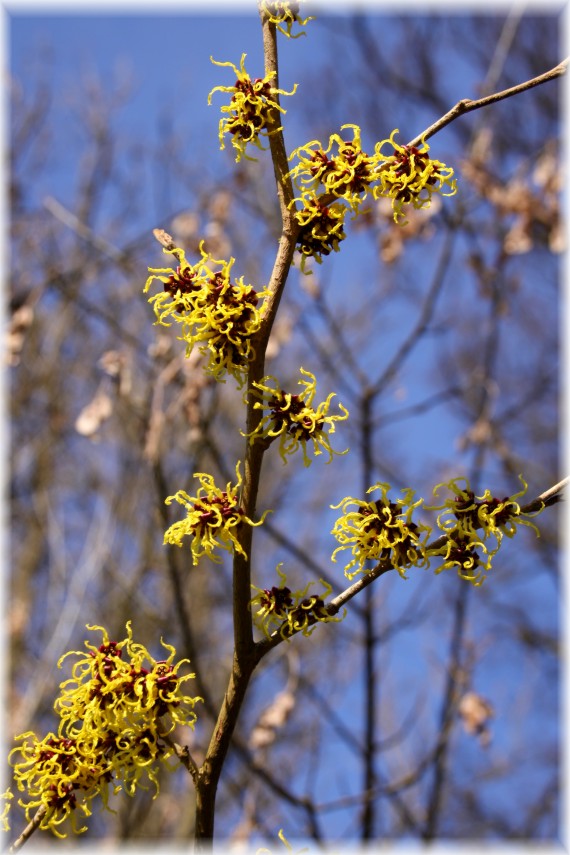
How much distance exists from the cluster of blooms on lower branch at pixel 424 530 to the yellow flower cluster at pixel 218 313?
0.26m

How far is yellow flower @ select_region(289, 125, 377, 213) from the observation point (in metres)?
1.22

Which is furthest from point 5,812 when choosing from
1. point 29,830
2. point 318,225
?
point 318,225

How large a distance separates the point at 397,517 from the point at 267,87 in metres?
0.64

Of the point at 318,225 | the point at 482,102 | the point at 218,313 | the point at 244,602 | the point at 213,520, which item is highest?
the point at 482,102

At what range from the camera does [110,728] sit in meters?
1.19

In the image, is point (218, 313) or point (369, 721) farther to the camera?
point (369, 721)

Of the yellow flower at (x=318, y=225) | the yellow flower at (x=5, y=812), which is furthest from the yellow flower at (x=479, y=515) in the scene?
the yellow flower at (x=5, y=812)

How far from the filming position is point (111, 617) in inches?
241

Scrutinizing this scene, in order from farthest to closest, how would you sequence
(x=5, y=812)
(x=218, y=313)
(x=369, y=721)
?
(x=369, y=721) < (x=5, y=812) < (x=218, y=313)

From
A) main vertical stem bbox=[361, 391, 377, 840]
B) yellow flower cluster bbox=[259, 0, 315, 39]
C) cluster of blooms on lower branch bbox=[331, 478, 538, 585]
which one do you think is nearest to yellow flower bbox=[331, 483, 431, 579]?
cluster of blooms on lower branch bbox=[331, 478, 538, 585]

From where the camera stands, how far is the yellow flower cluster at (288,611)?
1193 mm

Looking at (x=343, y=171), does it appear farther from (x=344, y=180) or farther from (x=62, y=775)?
(x=62, y=775)

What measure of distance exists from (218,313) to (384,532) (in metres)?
0.38

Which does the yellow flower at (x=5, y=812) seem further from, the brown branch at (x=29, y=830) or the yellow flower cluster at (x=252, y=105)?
the yellow flower cluster at (x=252, y=105)
